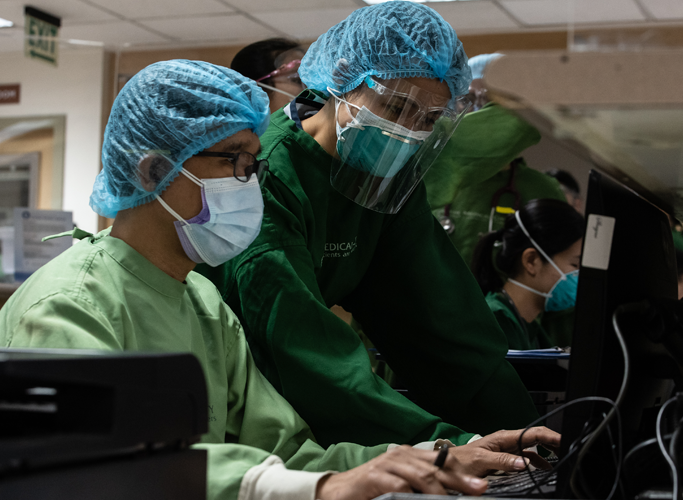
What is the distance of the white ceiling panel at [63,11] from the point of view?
490 cm

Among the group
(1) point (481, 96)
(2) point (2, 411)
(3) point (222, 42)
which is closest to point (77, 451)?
(2) point (2, 411)

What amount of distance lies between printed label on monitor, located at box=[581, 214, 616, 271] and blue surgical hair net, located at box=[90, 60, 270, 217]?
630 millimetres

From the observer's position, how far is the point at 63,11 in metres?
5.08

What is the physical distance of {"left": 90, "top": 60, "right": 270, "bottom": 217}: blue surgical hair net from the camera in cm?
114

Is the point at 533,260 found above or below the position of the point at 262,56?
below

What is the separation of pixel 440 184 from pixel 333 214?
1.01 m

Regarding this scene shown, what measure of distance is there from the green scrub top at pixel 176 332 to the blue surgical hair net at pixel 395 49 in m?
0.53

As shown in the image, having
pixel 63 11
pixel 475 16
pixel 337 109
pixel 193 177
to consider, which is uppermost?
pixel 475 16

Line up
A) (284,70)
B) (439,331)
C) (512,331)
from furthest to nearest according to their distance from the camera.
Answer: (284,70) → (512,331) → (439,331)

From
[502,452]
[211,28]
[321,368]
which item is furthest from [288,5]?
[502,452]

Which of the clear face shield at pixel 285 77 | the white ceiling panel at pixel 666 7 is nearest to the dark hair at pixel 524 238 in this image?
the clear face shield at pixel 285 77

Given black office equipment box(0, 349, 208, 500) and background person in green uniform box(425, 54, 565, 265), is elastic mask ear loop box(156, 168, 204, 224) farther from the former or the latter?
background person in green uniform box(425, 54, 565, 265)

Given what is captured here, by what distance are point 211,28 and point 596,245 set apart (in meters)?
5.05

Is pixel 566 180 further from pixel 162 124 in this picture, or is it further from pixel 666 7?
pixel 162 124
